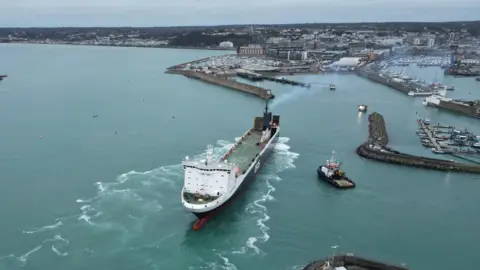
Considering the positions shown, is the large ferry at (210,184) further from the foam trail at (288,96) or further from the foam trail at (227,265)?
the foam trail at (288,96)

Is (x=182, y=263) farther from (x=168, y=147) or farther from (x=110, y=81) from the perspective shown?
(x=110, y=81)

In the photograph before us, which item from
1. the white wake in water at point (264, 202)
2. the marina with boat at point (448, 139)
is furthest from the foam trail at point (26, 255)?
the marina with boat at point (448, 139)

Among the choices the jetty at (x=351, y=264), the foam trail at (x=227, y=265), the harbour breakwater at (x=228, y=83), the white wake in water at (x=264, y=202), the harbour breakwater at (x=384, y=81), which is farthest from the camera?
the harbour breakwater at (x=384, y=81)

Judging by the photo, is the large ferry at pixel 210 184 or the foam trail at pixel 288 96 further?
the foam trail at pixel 288 96

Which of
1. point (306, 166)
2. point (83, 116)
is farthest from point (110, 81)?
point (306, 166)

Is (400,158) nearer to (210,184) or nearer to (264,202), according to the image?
(264,202)

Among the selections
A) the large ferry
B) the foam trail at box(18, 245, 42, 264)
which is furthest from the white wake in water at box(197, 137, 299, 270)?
the foam trail at box(18, 245, 42, 264)

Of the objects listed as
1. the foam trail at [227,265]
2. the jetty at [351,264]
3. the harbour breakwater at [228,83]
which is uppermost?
the harbour breakwater at [228,83]
